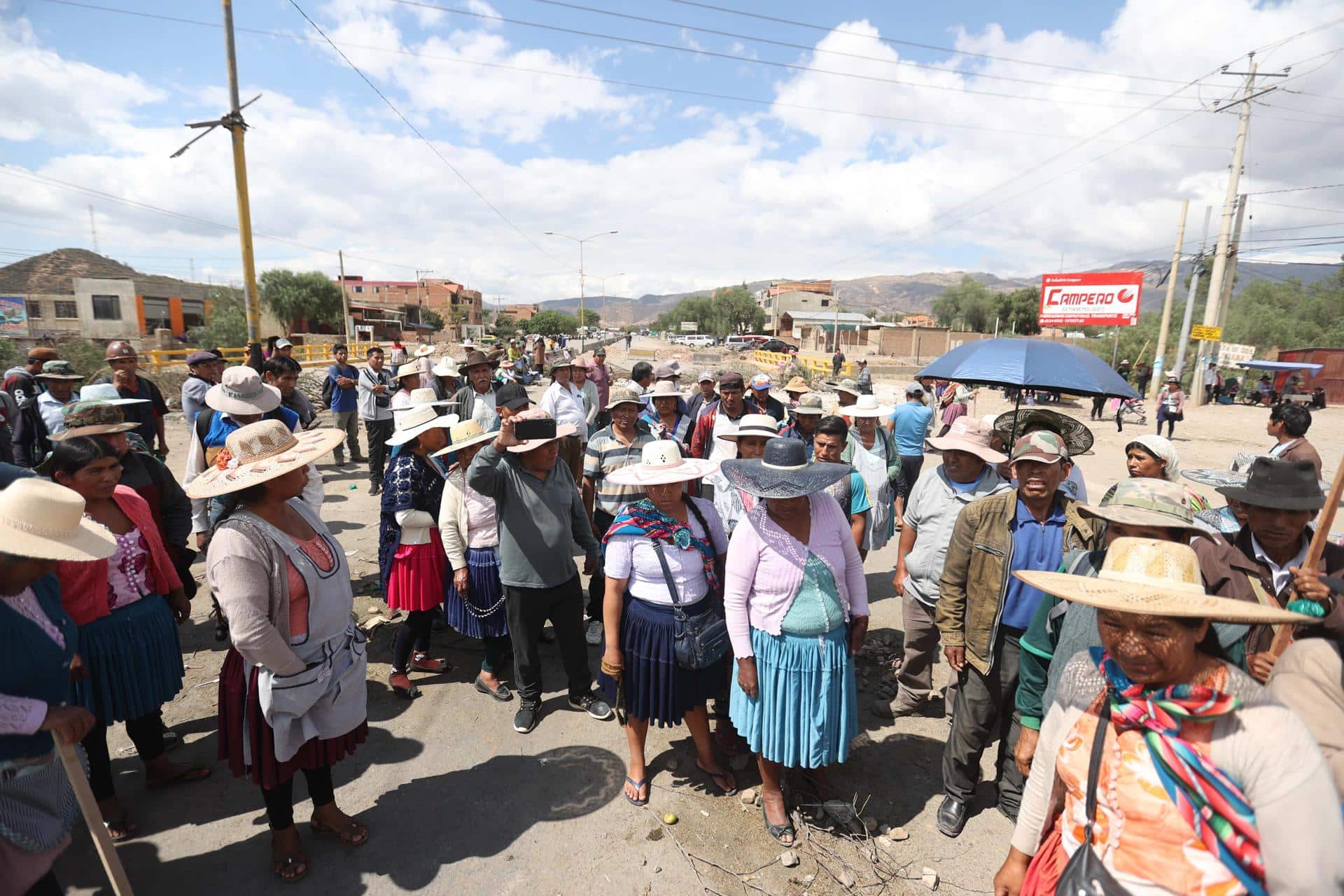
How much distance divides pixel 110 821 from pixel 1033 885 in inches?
154

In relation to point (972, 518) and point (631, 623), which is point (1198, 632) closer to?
point (972, 518)

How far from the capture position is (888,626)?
5148 mm

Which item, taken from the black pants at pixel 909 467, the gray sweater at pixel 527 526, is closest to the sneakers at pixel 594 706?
the gray sweater at pixel 527 526

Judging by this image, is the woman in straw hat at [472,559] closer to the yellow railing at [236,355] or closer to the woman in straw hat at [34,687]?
the woman in straw hat at [34,687]

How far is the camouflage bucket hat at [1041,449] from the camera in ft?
9.16

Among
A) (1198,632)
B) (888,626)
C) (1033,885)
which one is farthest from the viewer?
(888,626)

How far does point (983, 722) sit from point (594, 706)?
2294 mm

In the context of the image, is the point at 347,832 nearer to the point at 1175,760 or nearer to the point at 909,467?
the point at 1175,760

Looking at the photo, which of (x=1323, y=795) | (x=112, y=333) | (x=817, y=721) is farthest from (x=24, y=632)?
(x=112, y=333)

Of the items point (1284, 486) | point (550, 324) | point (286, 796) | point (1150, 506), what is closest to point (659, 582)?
point (286, 796)

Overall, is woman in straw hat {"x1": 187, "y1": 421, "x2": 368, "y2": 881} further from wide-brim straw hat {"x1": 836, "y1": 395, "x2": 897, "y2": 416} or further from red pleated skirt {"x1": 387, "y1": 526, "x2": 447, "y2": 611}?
wide-brim straw hat {"x1": 836, "y1": 395, "x2": 897, "y2": 416}

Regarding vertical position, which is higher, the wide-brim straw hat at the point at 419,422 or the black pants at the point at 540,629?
the wide-brim straw hat at the point at 419,422

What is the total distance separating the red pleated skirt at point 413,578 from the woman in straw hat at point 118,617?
1088mm

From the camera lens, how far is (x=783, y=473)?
2645mm
